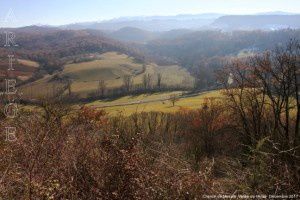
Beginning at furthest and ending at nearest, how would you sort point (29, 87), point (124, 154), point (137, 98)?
point (29, 87) → point (137, 98) → point (124, 154)

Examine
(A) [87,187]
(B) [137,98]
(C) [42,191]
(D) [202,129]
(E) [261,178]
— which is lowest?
(B) [137,98]

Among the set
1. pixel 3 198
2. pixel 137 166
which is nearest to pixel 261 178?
pixel 137 166

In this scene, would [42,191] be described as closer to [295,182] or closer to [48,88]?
[295,182]

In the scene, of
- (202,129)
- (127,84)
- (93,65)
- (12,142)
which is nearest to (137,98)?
(127,84)

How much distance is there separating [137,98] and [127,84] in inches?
746

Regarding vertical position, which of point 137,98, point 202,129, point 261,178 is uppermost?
point 261,178

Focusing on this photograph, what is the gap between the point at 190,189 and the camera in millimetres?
6258

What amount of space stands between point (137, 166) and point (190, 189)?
178cm

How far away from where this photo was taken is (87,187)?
27.7 feet

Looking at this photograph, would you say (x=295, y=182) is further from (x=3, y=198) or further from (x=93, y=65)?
(x=93, y=65)

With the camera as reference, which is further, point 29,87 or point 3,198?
point 29,87

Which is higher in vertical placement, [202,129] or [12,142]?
[12,142]

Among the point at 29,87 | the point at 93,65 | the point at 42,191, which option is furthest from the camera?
the point at 93,65

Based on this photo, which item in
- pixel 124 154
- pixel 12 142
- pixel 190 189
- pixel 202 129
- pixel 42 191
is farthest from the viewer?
pixel 202 129
